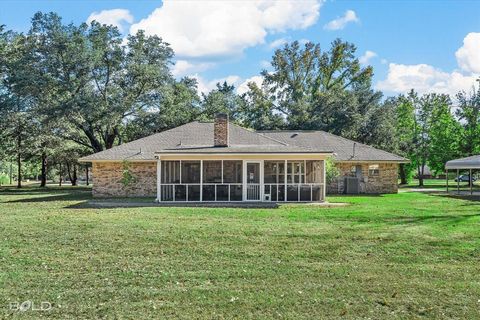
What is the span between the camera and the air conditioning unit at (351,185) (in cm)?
2667

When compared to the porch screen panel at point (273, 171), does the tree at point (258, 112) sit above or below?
above

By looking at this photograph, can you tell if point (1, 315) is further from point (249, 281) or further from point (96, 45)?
point (96, 45)

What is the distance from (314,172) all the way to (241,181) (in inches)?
134

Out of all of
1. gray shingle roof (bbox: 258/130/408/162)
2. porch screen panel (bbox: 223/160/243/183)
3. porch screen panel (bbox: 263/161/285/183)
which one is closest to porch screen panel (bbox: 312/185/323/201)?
porch screen panel (bbox: 263/161/285/183)

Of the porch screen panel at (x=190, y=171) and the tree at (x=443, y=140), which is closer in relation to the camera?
the porch screen panel at (x=190, y=171)

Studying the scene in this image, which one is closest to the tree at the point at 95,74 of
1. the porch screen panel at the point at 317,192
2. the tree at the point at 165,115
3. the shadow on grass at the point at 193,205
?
the tree at the point at 165,115

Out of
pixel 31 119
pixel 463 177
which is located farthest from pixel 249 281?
pixel 463 177

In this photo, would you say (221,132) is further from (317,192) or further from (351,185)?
(351,185)

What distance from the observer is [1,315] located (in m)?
5.82

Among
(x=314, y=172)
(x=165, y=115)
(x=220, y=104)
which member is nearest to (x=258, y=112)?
(x=220, y=104)

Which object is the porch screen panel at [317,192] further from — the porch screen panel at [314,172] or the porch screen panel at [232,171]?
the porch screen panel at [232,171]

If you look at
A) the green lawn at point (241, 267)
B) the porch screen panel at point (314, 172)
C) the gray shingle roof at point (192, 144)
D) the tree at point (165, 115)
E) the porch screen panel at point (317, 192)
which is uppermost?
the tree at point (165, 115)

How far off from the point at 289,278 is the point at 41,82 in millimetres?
28002

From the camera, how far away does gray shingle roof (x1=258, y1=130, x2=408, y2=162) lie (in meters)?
27.1
